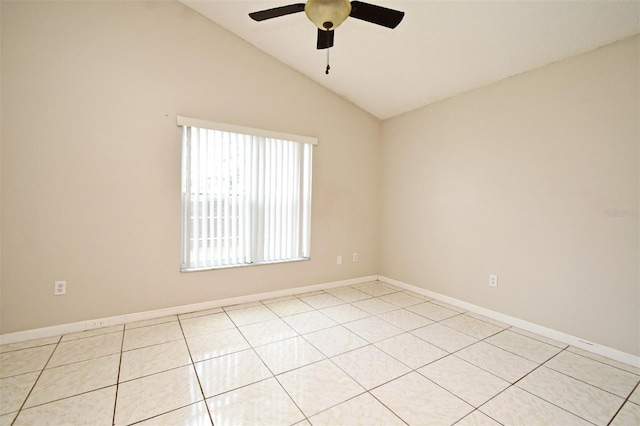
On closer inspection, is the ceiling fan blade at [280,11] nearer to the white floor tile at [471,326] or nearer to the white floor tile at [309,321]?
the white floor tile at [309,321]

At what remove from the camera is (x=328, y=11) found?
1607 mm

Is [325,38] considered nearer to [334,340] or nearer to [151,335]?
[334,340]

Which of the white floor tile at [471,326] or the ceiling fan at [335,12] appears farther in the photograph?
the white floor tile at [471,326]

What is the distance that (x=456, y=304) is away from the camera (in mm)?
3230

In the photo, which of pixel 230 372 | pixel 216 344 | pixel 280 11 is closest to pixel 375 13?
pixel 280 11

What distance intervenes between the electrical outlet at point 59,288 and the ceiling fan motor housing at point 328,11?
2861mm

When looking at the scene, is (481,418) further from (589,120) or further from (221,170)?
(221,170)

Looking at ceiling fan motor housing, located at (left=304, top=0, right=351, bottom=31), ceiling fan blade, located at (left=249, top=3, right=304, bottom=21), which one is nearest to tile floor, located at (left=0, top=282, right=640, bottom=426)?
ceiling fan motor housing, located at (left=304, top=0, right=351, bottom=31)

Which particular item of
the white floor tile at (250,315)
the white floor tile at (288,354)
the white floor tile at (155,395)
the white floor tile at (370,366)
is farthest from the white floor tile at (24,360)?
the white floor tile at (370,366)

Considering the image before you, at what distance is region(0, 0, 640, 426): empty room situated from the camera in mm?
1737

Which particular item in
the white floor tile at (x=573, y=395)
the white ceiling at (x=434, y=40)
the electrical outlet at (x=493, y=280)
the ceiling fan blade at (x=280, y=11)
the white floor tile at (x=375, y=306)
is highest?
the white ceiling at (x=434, y=40)

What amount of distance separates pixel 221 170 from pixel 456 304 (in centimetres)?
308

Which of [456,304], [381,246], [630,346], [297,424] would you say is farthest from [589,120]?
[297,424]

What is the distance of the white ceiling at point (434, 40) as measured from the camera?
6.70 feet
